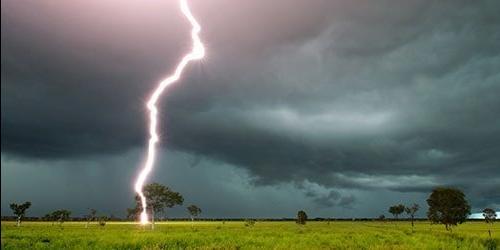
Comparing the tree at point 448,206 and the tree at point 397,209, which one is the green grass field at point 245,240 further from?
the tree at point 397,209

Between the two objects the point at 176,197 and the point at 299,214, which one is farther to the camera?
the point at 299,214

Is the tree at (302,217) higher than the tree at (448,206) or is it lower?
lower

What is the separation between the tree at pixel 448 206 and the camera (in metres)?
84.4

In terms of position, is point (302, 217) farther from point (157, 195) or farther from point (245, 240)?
point (245, 240)

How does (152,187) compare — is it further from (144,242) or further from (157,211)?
(144,242)

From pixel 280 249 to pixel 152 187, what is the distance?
9591 cm

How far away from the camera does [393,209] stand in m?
192

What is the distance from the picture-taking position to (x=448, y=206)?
8538cm

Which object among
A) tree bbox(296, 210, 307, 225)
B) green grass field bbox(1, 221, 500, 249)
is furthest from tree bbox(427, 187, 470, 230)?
tree bbox(296, 210, 307, 225)

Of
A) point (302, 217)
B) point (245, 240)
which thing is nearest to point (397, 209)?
point (302, 217)

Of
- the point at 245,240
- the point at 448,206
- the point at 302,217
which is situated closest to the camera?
the point at 245,240

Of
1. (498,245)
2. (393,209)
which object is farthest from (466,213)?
(393,209)

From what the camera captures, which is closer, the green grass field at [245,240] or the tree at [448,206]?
the green grass field at [245,240]

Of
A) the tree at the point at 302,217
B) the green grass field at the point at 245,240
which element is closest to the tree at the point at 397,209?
the tree at the point at 302,217
